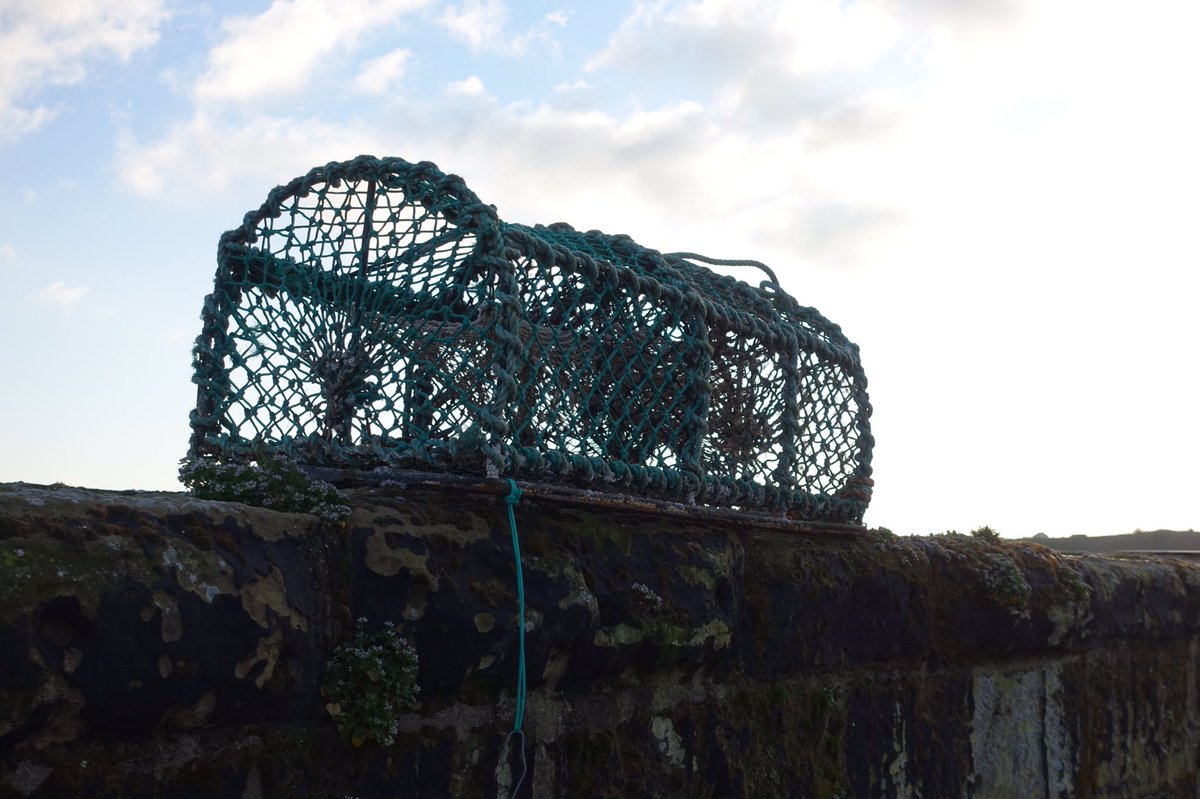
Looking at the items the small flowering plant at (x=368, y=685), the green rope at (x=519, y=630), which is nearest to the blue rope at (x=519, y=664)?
the green rope at (x=519, y=630)

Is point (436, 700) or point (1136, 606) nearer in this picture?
point (436, 700)

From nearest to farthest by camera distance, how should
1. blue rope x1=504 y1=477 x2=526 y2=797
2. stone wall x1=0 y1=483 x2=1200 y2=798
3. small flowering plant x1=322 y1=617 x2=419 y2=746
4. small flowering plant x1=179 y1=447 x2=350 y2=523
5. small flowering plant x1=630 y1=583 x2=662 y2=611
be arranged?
1. stone wall x1=0 y1=483 x2=1200 y2=798
2. small flowering plant x1=322 y1=617 x2=419 y2=746
3. small flowering plant x1=179 y1=447 x2=350 y2=523
4. blue rope x1=504 y1=477 x2=526 y2=797
5. small flowering plant x1=630 y1=583 x2=662 y2=611

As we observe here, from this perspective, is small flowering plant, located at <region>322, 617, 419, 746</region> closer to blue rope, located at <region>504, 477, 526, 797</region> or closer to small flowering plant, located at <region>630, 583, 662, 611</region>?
blue rope, located at <region>504, 477, 526, 797</region>

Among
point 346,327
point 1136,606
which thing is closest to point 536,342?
point 346,327

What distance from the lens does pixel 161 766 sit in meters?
2.08

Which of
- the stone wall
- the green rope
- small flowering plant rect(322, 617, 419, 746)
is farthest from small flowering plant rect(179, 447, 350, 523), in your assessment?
the green rope

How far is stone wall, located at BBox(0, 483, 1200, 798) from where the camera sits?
1979mm

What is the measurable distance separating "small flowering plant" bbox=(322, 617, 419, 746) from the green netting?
526 millimetres

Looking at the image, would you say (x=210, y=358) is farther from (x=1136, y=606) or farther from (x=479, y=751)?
Answer: (x=1136, y=606)

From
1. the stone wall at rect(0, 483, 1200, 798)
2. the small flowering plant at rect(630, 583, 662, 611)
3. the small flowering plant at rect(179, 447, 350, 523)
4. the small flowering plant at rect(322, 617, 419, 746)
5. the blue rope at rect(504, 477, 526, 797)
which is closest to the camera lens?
the stone wall at rect(0, 483, 1200, 798)

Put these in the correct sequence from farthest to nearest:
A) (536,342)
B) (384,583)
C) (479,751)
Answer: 1. (536,342)
2. (479,751)
3. (384,583)

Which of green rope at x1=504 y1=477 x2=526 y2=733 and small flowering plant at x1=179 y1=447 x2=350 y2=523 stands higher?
small flowering plant at x1=179 y1=447 x2=350 y2=523

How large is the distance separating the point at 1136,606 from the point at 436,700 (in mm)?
4149

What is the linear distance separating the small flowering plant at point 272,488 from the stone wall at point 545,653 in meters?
0.07
